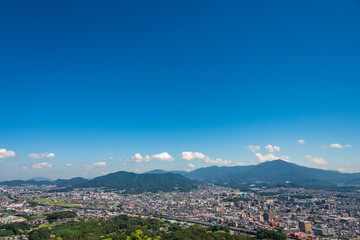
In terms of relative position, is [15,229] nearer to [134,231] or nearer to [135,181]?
[134,231]

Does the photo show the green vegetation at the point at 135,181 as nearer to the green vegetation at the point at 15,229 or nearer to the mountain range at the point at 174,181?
the mountain range at the point at 174,181

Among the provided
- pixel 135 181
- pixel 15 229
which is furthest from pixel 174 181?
pixel 15 229

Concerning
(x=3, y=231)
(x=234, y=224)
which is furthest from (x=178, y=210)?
(x=3, y=231)

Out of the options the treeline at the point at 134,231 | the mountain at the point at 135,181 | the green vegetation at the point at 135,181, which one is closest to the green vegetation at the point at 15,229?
the treeline at the point at 134,231

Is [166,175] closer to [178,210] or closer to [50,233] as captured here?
[178,210]

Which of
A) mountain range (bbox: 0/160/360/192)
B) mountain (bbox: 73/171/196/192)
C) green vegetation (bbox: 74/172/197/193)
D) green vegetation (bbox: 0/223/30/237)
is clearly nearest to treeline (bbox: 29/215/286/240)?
green vegetation (bbox: 0/223/30/237)

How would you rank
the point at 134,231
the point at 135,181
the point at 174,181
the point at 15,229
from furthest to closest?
the point at 174,181, the point at 135,181, the point at 15,229, the point at 134,231

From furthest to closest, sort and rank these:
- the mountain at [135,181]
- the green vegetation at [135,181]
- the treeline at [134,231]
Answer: the green vegetation at [135,181], the mountain at [135,181], the treeline at [134,231]

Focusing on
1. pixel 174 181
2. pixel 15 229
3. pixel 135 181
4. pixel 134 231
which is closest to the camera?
pixel 134 231
